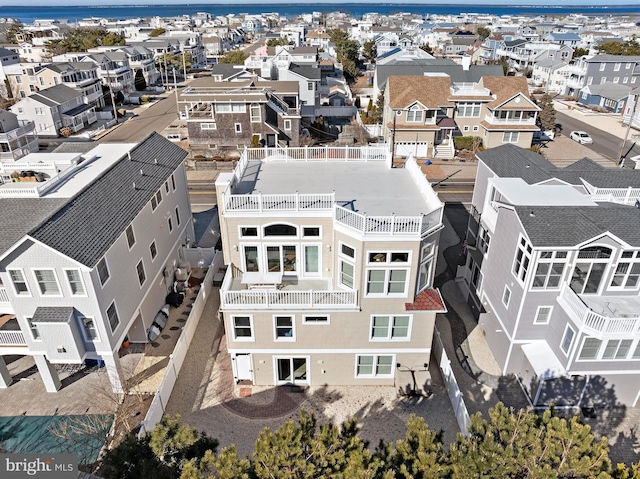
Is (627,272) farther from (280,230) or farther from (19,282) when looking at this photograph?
(19,282)

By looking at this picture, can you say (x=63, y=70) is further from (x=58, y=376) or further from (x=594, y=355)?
(x=594, y=355)

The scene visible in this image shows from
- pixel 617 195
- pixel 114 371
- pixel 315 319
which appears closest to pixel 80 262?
pixel 114 371

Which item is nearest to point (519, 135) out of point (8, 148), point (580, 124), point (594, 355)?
point (580, 124)

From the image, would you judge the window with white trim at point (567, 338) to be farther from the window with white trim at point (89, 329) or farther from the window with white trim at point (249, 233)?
the window with white trim at point (89, 329)

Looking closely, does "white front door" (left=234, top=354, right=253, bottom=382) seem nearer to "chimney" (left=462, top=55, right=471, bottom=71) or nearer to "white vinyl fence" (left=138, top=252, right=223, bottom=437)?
"white vinyl fence" (left=138, top=252, right=223, bottom=437)

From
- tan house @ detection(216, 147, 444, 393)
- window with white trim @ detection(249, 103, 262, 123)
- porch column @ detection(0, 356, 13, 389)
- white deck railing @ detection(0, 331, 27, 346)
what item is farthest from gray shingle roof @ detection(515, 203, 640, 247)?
window with white trim @ detection(249, 103, 262, 123)

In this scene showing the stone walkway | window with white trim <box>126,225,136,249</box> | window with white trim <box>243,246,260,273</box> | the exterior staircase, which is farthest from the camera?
the exterior staircase
